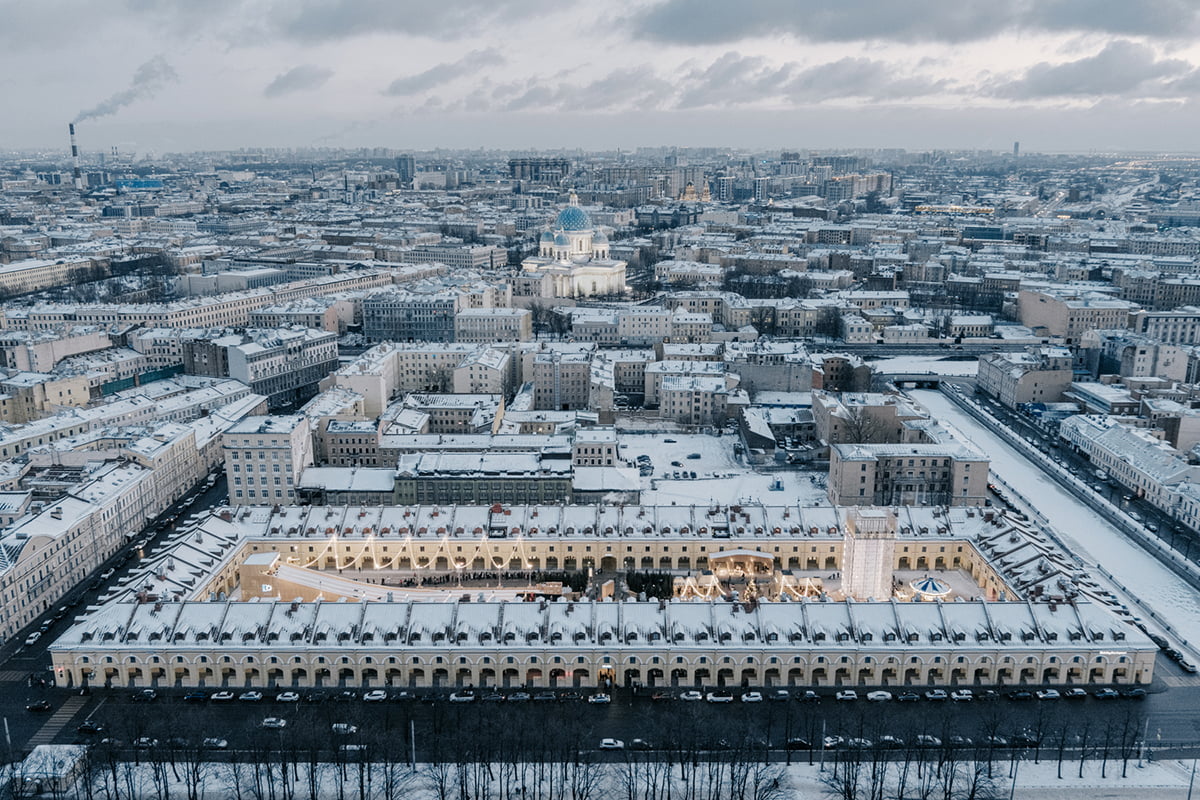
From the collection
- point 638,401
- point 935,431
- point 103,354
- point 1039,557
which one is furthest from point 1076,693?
point 103,354

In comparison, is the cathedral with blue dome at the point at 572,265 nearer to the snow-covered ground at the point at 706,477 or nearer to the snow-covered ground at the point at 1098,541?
the snow-covered ground at the point at 706,477

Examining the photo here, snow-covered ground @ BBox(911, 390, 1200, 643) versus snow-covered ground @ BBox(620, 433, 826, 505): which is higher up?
snow-covered ground @ BBox(620, 433, 826, 505)

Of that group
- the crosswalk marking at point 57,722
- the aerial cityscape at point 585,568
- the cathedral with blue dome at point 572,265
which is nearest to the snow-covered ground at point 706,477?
the aerial cityscape at point 585,568

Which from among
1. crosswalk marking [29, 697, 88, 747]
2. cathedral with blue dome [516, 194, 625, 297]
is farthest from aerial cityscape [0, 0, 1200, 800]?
cathedral with blue dome [516, 194, 625, 297]

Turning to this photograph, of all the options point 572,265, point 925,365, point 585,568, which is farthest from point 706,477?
point 572,265

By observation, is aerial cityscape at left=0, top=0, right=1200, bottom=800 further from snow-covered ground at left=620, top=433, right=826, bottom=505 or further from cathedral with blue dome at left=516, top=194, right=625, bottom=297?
cathedral with blue dome at left=516, top=194, right=625, bottom=297

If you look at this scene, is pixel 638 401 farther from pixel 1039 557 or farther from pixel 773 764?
pixel 773 764
